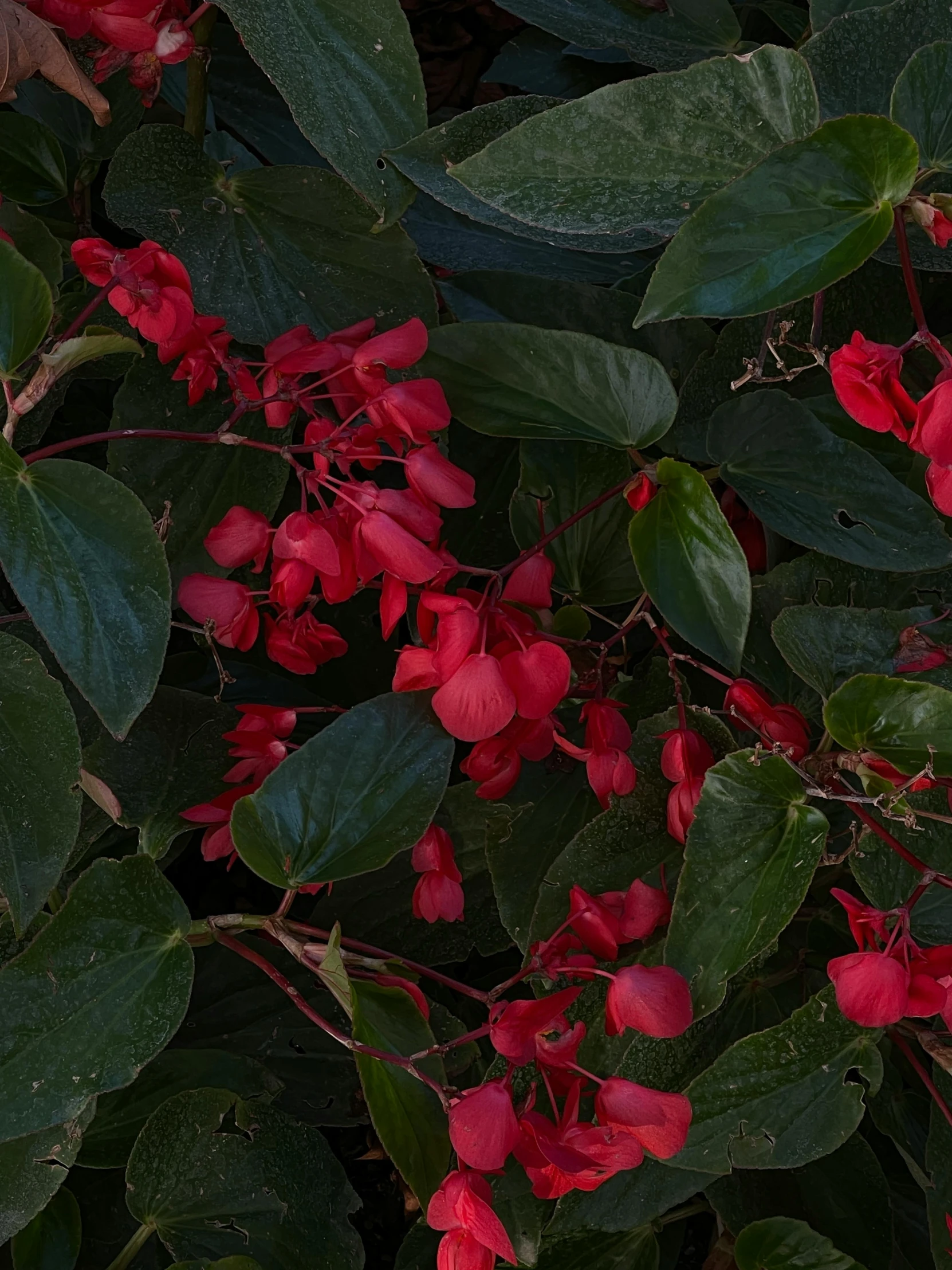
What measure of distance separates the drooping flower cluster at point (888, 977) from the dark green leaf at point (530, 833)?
0.20 metres

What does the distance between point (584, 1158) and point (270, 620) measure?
0.33m

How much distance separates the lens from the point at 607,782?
625 millimetres

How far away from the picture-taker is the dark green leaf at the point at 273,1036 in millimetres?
845

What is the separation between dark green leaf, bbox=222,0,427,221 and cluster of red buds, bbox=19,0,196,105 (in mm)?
75

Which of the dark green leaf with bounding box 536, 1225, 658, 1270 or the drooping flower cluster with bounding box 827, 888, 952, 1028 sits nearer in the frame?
the drooping flower cluster with bounding box 827, 888, 952, 1028

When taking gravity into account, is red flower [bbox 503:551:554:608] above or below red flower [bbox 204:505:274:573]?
below

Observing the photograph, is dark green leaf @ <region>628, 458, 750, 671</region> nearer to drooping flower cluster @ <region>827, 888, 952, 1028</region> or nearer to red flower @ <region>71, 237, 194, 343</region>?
drooping flower cluster @ <region>827, 888, 952, 1028</region>

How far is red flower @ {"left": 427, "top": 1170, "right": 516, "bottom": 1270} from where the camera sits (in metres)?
0.51

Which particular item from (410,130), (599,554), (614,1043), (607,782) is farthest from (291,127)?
(614,1043)

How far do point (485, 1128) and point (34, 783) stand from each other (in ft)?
0.91

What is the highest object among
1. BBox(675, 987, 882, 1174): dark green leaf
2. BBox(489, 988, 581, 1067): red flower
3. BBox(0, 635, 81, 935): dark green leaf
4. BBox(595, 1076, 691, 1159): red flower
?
BBox(0, 635, 81, 935): dark green leaf

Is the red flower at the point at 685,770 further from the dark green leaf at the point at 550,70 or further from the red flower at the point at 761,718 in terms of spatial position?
the dark green leaf at the point at 550,70

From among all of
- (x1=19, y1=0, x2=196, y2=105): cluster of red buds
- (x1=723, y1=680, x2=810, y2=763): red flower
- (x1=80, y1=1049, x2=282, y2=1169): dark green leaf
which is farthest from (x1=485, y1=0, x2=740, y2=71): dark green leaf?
(x1=80, y1=1049, x2=282, y2=1169): dark green leaf

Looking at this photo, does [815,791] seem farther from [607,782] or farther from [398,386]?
[398,386]
